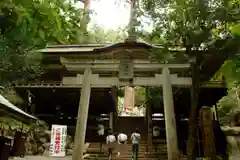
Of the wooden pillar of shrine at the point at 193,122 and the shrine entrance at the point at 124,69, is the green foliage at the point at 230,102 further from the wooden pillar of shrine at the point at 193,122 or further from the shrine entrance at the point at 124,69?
the wooden pillar of shrine at the point at 193,122

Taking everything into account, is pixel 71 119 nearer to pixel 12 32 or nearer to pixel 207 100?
pixel 207 100

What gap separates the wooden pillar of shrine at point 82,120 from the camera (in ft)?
37.7

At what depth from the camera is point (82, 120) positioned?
472 inches

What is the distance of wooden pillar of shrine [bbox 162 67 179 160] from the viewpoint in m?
10.9

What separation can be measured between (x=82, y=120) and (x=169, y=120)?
360cm

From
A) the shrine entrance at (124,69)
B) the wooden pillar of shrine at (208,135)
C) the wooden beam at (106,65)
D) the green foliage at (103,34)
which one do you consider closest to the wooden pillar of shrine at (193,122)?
the wooden pillar of shrine at (208,135)

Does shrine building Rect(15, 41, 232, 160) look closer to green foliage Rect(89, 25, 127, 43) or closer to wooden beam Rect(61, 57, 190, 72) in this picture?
wooden beam Rect(61, 57, 190, 72)

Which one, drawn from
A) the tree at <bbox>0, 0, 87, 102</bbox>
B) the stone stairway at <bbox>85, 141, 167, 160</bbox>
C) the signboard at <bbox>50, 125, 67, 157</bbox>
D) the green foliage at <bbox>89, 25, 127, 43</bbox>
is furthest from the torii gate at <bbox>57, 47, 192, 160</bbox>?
the green foliage at <bbox>89, 25, 127, 43</bbox>

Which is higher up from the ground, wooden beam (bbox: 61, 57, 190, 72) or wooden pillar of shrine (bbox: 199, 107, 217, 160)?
wooden beam (bbox: 61, 57, 190, 72)

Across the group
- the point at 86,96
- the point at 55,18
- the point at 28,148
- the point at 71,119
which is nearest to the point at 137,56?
the point at 86,96

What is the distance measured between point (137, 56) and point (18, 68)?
16.8 ft

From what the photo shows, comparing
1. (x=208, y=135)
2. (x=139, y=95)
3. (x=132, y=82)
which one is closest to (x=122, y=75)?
(x=132, y=82)

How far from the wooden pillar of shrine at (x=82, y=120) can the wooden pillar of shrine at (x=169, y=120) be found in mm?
3353

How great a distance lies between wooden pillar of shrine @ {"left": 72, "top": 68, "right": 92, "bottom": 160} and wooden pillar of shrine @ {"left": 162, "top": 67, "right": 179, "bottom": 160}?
335cm
